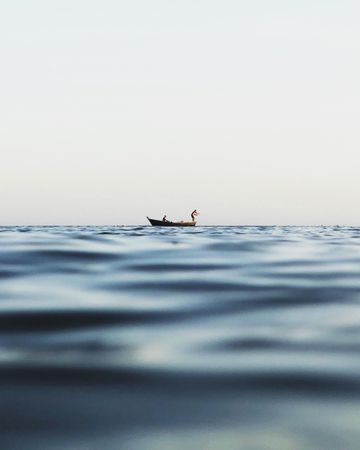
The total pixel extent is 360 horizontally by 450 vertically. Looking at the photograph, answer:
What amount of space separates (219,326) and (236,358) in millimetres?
992

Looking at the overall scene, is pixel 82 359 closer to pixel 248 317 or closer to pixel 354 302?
pixel 248 317

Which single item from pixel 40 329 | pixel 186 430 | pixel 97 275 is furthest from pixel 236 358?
pixel 97 275

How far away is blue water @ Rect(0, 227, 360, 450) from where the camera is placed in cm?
256

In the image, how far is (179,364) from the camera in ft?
12.1

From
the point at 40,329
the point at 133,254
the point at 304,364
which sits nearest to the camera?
the point at 304,364

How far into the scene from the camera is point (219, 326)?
479 cm

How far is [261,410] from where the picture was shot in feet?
9.34

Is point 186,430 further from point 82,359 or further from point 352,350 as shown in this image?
point 352,350

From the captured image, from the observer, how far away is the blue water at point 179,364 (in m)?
2.56

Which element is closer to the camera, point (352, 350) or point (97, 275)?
point (352, 350)

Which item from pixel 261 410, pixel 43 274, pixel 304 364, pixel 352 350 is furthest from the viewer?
pixel 43 274

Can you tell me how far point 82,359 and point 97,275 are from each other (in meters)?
4.48

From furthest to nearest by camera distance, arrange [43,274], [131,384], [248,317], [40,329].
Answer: [43,274] → [248,317] → [40,329] → [131,384]

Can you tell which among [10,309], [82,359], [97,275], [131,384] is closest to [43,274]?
[97,275]
